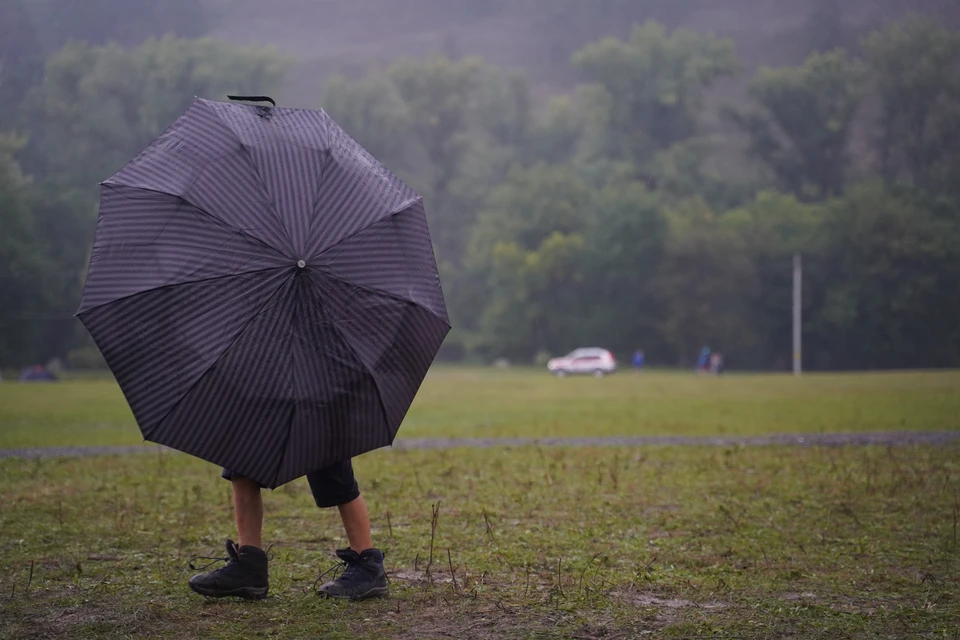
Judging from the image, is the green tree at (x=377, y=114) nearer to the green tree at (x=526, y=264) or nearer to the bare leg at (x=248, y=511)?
the green tree at (x=526, y=264)

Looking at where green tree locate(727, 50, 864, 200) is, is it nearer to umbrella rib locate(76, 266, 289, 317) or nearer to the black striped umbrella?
the black striped umbrella

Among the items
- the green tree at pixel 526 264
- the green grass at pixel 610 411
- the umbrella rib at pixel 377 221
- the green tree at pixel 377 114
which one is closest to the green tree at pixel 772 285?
the green tree at pixel 526 264

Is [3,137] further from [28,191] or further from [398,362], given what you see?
[398,362]

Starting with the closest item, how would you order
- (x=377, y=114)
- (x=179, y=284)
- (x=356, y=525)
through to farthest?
1. (x=179, y=284)
2. (x=356, y=525)
3. (x=377, y=114)

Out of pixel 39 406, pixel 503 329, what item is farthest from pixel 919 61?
pixel 39 406

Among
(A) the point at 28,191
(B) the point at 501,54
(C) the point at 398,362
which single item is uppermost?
(B) the point at 501,54

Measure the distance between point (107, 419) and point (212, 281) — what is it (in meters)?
17.6

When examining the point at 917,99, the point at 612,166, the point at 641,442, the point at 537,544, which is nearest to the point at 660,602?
the point at 537,544

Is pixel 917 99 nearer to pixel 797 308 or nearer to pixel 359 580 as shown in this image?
pixel 797 308

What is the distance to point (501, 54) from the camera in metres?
158

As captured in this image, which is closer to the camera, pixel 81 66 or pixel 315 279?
pixel 315 279

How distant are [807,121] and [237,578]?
88846mm

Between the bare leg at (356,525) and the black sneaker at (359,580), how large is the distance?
0.05 m

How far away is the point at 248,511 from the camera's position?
5473 mm
